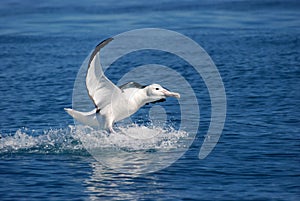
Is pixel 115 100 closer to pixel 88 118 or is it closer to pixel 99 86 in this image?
pixel 99 86

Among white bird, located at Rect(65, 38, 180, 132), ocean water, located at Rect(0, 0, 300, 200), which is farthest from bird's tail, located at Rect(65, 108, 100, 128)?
ocean water, located at Rect(0, 0, 300, 200)

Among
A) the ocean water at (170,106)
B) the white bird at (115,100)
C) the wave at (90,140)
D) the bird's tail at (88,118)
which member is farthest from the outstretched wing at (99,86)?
the ocean water at (170,106)

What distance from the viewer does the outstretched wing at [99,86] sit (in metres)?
17.6

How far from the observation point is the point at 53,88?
27375 mm

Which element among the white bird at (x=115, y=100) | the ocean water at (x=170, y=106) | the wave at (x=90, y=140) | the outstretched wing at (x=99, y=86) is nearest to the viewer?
the ocean water at (x=170, y=106)

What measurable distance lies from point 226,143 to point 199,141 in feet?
2.49

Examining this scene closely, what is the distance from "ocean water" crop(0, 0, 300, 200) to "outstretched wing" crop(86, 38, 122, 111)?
1.35m

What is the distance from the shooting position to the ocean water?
52.2ft

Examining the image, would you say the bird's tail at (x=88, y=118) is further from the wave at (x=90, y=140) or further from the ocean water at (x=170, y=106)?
the ocean water at (x=170, y=106)

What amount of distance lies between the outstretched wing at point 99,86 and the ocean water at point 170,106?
135 cm

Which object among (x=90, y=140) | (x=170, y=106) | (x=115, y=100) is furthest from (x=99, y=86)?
(x=170, y=106)

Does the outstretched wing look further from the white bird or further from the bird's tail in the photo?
the bird's tail

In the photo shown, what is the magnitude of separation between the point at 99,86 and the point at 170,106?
235 inches

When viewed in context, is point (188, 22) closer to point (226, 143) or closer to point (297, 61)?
point (297, 61)
